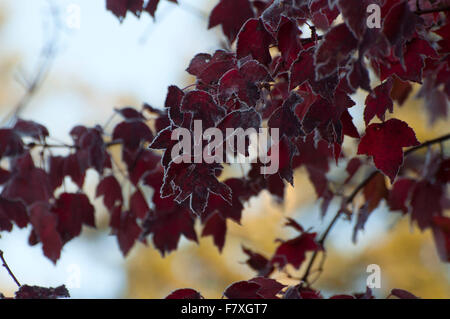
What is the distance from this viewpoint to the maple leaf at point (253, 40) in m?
0.85

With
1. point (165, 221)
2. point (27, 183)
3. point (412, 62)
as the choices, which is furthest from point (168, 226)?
point (412, 62)

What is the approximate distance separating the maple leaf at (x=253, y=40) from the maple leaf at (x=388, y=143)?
0.26 meters

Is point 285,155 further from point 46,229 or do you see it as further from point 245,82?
point 46,229

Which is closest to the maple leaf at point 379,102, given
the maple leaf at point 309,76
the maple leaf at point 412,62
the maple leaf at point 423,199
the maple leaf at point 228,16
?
the maple leaf at point 412,62

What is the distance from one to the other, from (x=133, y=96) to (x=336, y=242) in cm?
226

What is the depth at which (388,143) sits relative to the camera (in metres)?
0.97

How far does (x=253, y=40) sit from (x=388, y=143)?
315 mm

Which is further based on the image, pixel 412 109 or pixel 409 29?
pixel 412 109

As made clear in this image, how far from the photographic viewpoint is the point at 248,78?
804 mm

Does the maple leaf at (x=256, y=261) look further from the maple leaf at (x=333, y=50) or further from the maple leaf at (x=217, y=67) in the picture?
the maple leaf at (x=333, y=50)

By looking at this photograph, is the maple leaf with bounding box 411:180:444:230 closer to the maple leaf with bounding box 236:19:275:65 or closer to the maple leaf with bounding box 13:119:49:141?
the maple leaf with bounding box 236:19:275:65
